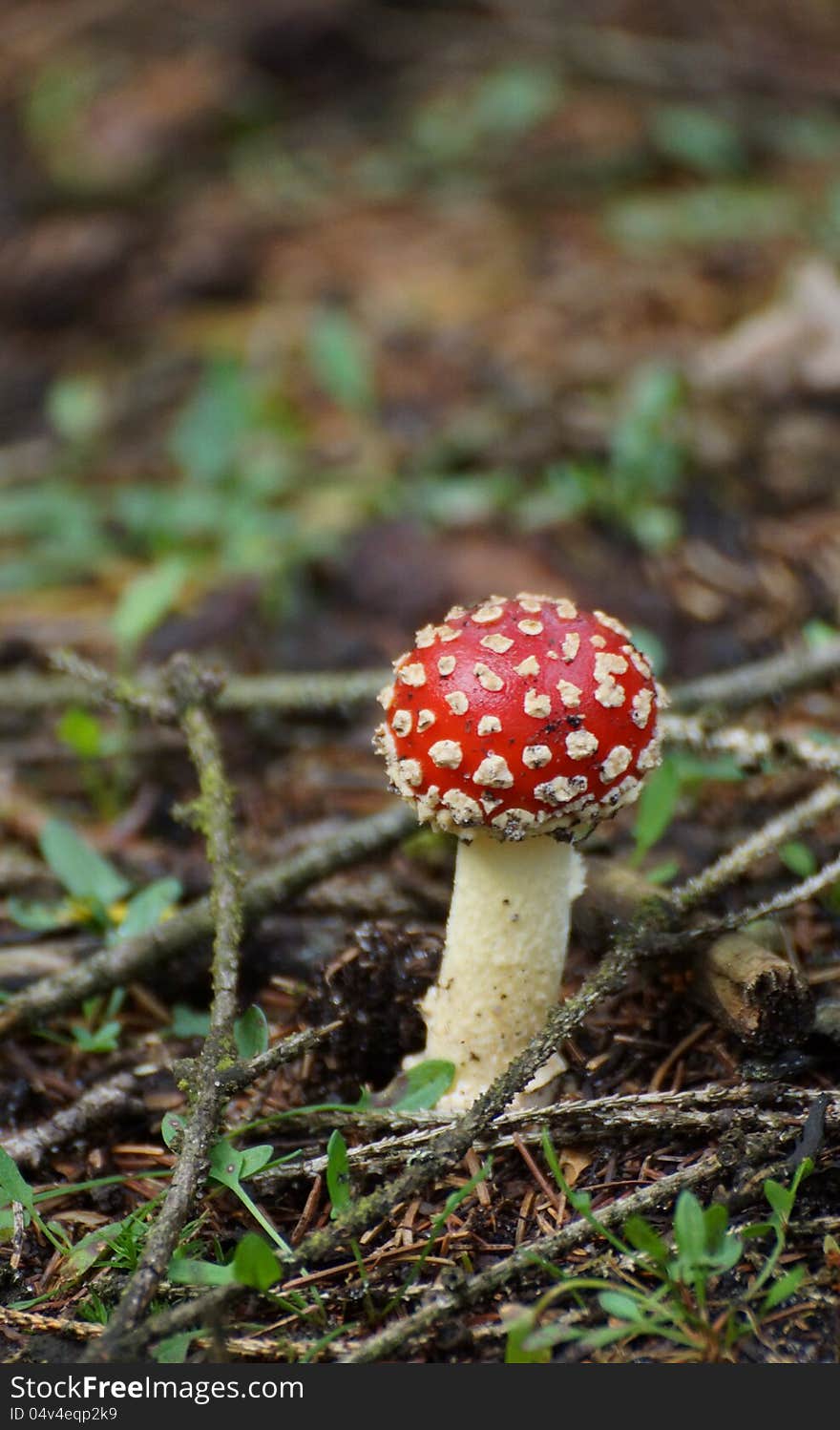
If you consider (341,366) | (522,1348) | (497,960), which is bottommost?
(522,1348)

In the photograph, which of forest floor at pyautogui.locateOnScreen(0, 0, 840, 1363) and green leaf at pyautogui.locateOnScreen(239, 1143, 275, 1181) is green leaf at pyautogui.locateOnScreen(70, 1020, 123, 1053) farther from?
green leaf at pyautogui.locateOnScreen(239, 1143, 275, 1181)

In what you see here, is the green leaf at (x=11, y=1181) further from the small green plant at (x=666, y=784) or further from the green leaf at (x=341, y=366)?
the green leaf at (x=341, y=366)

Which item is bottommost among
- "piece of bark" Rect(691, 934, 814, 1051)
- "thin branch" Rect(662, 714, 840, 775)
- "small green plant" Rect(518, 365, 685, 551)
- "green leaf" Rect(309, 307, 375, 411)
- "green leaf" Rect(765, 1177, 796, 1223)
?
"green leaf" Rect(765, 1177, 796, 1223)

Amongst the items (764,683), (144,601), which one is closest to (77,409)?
(144,601)

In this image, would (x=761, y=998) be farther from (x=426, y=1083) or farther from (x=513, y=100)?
(x=513, y=100)

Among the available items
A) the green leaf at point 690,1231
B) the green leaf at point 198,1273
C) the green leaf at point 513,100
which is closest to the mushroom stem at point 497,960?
the green leaf at point 690,1231

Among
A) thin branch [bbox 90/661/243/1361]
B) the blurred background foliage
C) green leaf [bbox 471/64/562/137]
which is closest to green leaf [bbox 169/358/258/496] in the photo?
the blurred background foliage
